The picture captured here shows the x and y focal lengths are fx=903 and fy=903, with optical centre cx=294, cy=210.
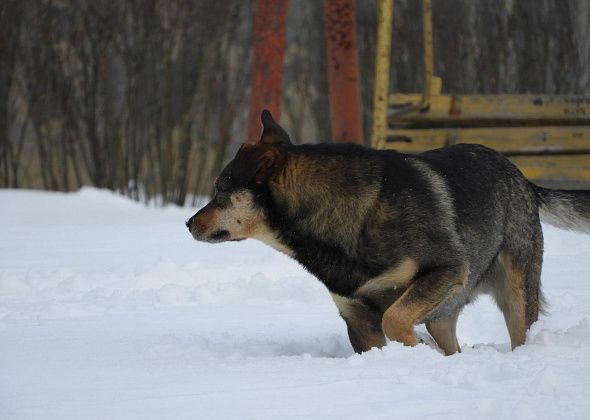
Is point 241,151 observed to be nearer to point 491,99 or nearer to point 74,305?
point 74,305

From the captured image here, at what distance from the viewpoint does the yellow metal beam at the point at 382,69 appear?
34.3 ft

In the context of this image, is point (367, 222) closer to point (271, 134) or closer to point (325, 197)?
point (325, 197)

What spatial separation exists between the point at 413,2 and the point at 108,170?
635 cm

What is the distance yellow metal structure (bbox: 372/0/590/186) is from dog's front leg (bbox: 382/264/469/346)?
6.28m

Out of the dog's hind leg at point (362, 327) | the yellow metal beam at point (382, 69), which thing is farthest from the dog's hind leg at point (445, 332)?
the yellow metal beam at point (382, 69)

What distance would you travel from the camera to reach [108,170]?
15.1m

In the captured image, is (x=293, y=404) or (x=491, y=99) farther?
(x=491, y=99)

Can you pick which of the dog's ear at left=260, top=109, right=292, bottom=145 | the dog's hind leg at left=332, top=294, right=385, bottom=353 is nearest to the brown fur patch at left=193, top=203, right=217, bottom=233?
the dog's ear at left=260, top=109, right=292, bottom=145

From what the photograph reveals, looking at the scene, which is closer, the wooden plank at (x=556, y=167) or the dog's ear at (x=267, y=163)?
the dog's ear at (x=267, y=163)

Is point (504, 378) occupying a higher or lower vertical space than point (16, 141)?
higher

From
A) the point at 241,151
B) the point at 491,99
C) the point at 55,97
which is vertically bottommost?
the point at 55,97

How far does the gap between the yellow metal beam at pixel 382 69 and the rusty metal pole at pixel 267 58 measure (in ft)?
4.97

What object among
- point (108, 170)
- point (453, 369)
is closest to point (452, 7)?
point (108, 170)

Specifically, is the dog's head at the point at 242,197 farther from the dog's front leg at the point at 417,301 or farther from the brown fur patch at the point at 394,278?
the dog's front leg at the point at 417,301
